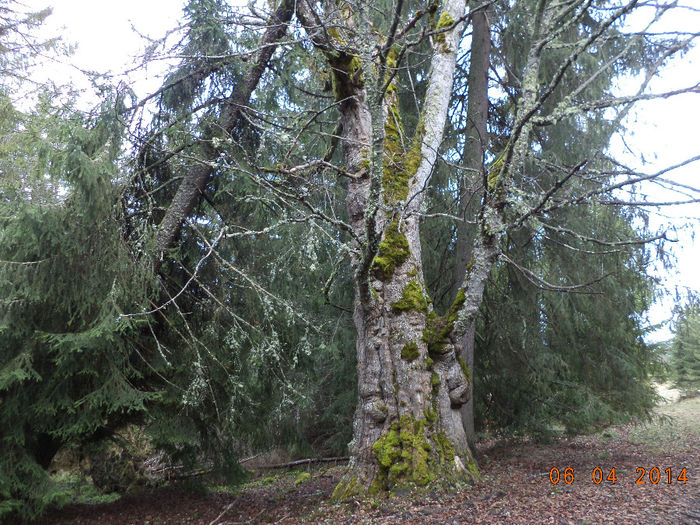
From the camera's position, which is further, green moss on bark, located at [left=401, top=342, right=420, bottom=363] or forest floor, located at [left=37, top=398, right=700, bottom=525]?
green moss on bark, located at [left=401, top=342, right=420, bottom=363]

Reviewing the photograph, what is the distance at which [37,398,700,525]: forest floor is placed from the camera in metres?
3.60

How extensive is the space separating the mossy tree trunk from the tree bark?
157 centimetres

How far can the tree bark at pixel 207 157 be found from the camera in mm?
6320

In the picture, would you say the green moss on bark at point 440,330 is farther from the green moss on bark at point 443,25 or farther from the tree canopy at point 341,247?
the green moss on bark at point 443,25

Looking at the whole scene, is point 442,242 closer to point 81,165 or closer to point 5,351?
point 81,165

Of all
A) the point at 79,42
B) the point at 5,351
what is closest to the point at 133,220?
the point at 5,351

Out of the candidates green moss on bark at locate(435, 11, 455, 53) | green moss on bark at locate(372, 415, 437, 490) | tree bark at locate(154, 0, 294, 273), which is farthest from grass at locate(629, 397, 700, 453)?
tree bark at locate(154, 0, 294, 273)

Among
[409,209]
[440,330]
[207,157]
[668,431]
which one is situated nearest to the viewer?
[440,330]

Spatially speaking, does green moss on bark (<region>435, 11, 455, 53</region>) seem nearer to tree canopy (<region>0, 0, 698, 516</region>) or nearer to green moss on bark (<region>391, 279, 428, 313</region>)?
tree canopy (<region>0, 0, 698, 516</region>)

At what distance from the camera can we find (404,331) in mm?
4684

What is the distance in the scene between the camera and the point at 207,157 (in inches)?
261

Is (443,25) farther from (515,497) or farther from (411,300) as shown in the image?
(515,497)

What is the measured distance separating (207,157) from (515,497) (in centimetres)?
524

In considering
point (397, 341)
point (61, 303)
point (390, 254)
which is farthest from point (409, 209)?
point (61, 303)
